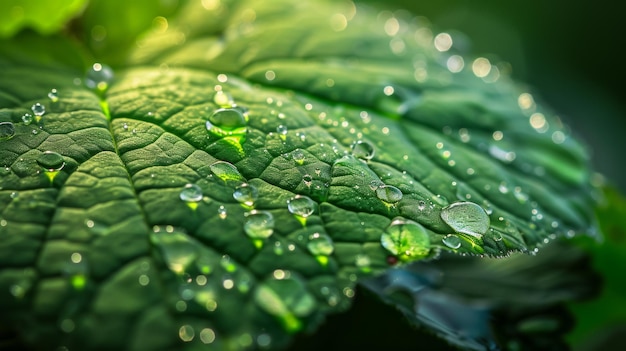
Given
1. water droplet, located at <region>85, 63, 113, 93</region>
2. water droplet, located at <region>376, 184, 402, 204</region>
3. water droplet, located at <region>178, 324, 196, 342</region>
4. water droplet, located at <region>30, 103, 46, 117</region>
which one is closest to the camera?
water droplet, located at <region>178, 324, 196, 342</region>

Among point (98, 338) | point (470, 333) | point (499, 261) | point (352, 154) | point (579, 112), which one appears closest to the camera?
point (98, 338)

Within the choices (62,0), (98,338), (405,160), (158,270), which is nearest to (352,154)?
(405,160)

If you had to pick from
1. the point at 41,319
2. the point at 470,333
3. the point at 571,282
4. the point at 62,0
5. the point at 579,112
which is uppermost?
the point at 579,112

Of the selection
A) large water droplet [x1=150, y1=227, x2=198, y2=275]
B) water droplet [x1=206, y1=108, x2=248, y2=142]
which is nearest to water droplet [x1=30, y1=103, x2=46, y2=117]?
water droplet [x1=206, y1=108, x2=248, y2=142]

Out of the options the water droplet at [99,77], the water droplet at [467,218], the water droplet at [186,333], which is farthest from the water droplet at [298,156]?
the water droplet at [99,77]

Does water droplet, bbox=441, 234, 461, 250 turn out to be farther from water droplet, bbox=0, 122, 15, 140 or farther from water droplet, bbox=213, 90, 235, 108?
water droplet, bbox=0, 122, 15, 140

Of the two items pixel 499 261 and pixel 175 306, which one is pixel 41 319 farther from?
pixel 499 261

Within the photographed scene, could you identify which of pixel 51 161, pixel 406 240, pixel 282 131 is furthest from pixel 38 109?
pixel 406 240
